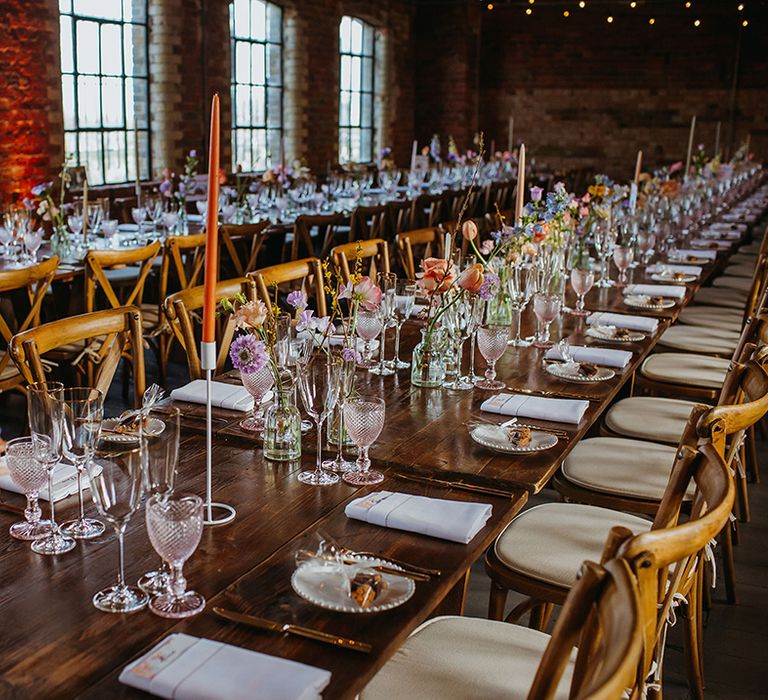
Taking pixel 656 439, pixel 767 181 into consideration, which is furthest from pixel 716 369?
pixel 767 181

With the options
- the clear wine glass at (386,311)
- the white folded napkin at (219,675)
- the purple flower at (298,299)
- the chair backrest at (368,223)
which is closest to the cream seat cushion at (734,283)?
the chair backrest at (368,223)

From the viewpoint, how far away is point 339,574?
5.41 ft

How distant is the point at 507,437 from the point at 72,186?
645 cm

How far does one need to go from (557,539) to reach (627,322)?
155 centimetres

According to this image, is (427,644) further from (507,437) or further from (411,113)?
(411,113)

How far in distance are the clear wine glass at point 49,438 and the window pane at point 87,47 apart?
25.4 feet

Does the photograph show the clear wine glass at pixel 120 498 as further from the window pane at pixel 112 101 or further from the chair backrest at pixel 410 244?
the window pane at pixel 112 101

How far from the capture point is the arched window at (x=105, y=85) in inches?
347

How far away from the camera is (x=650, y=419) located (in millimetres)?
3545

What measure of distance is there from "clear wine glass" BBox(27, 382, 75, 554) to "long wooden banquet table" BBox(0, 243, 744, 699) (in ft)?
Answer: 0.11

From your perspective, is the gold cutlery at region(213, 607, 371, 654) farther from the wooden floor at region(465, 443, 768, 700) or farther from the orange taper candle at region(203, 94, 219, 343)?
the wooden floor at region(465, 443, 768, 700)

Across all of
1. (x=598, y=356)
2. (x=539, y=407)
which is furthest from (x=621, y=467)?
(x=539, y=407)

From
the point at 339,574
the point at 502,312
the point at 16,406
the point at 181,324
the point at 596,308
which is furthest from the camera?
the point at 16,406

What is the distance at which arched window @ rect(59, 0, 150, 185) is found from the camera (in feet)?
28.9
